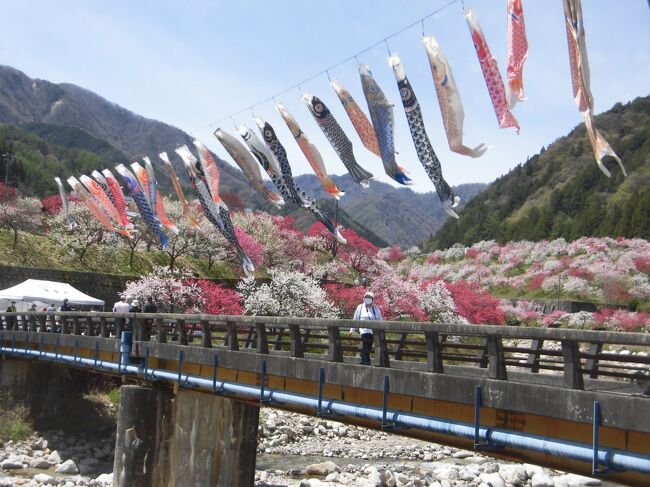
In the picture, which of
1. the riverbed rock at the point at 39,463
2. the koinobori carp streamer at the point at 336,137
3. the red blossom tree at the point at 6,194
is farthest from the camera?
the red blossom tree at the point at 6,194

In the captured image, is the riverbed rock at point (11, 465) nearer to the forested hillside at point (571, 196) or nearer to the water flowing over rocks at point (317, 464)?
the water flowing over rocks at point (317, 464)

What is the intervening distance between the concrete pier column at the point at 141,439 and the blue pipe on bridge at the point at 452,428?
33.7 inches

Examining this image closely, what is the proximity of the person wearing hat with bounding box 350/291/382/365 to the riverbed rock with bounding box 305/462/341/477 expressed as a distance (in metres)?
11.2

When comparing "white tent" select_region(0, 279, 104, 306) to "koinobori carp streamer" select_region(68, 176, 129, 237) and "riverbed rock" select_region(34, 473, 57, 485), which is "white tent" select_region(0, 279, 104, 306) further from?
"riverbed rock" select_region(34, 473, 57, 485)

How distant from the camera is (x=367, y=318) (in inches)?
466

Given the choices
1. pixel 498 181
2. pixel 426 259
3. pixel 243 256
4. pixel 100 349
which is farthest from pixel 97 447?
pixel 498 181

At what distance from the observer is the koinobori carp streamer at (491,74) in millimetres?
12555

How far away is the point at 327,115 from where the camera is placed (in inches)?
696

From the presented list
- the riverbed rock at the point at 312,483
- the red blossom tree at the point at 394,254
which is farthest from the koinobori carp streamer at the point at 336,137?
the red blossom tree at the point at 394,254

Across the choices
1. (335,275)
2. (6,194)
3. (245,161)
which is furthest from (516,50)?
(6,194)

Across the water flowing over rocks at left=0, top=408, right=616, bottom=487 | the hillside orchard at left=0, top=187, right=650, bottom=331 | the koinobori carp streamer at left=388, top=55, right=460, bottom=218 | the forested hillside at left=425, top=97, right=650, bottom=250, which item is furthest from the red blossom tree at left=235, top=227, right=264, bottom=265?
the forested hillside at left=425, top=97, right=650, bottom=250

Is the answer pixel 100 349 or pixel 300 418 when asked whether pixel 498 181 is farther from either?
pixel 100 349

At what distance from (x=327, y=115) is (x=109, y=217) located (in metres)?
17.4

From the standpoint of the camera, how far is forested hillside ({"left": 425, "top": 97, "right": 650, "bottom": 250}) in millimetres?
85312
